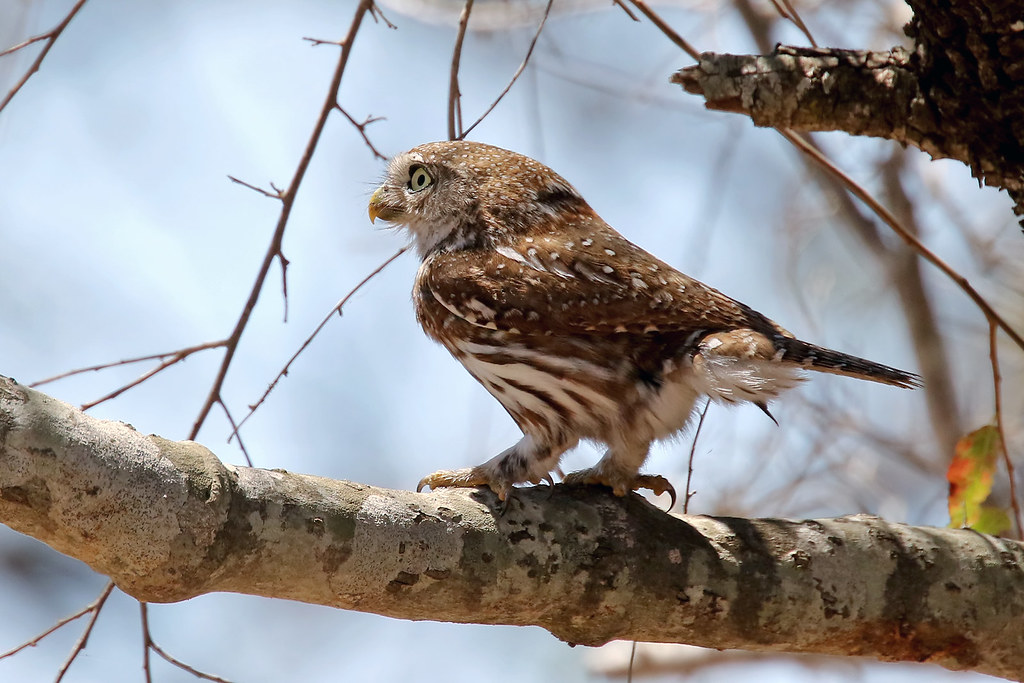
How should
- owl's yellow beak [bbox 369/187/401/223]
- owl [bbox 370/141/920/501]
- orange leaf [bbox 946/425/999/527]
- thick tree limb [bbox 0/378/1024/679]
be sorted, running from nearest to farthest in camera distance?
thick tree limb [bbox 0/378/1024/679], owl [bbox 370/141/920/501], orange leaf [bbox 946/425/999/527], owl's yellow beak [bbox 369/187/401/223]

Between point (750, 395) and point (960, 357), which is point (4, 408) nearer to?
point (750, 395)

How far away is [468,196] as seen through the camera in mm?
3900

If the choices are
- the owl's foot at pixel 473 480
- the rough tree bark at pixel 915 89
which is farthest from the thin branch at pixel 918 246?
the owl's foot at pixel 473 480

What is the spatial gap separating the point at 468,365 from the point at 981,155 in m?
1.90

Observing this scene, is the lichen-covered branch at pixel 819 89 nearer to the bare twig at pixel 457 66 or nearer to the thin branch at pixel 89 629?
the bare twig at pixel 457 66

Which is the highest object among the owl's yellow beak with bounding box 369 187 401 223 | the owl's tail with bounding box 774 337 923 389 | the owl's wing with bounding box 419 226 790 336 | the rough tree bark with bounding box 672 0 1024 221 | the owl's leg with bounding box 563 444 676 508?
the owl's yellow beak with bounding box 369 187 401 223

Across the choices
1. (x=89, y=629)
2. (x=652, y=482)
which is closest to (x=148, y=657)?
(x=89, y=629)

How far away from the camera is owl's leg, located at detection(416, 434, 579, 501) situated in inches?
123

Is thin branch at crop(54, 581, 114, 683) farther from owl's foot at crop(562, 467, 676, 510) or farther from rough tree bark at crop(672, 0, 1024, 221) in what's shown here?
rough tree bark at crop(672, 0, 1024, 221)

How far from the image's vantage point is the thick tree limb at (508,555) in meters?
2.10

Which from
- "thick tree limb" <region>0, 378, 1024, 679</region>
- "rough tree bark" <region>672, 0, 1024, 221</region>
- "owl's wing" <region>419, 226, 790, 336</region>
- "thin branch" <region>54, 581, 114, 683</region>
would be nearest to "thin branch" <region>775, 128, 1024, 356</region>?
"rough tree bark" <region>672, 0, 1024, 221</region>

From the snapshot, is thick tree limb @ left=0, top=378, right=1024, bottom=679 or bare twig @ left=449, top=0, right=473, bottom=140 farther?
bare twig @ left=449, top=0, right=473, bottom=140

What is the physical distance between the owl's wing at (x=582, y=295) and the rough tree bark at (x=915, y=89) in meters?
0.65

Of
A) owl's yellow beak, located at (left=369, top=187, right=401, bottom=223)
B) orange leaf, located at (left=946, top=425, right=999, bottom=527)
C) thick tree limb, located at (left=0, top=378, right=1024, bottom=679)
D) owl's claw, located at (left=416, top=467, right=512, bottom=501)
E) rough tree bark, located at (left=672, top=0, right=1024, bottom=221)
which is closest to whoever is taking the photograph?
thick tree limb, located at (left=0, top=378, right=1024, bottom=679)
